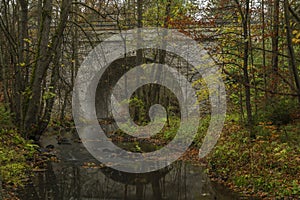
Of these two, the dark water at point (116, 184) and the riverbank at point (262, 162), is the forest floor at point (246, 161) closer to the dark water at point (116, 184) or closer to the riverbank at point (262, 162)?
the riverbank at point (262, 162)

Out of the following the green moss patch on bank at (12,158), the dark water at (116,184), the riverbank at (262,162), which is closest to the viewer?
the riverbank at (262,162)

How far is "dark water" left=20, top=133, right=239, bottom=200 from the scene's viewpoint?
A: 7.60m

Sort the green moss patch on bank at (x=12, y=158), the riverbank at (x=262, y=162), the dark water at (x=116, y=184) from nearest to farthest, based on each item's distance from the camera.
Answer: the riverbank at (x=262, y=162) < the dark water at (x=116, y=184) < the green moss patch on bank at (x=12, y=158)

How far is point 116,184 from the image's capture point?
8.61m

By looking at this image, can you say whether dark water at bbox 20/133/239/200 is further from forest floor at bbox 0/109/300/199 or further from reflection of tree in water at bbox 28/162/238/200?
forest floor at bbox 0/109/300/199

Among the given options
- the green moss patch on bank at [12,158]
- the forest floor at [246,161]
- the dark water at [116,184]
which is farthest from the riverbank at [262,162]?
the green moss patch on bank at [12,158]

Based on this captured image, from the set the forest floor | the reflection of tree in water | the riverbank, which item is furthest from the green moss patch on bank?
the riverbank

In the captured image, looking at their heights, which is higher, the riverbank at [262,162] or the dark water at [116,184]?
the riverbank at [262,162]

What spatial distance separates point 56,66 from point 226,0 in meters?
6.15

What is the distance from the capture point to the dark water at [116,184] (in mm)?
7602

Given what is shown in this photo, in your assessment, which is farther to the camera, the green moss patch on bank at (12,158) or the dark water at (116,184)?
the green moss patch on bank at (12,158)

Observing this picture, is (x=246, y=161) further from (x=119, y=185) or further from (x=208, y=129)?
(x=208, y=129)

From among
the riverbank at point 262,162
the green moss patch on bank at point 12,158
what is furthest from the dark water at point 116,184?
the riverbank at point 262,162

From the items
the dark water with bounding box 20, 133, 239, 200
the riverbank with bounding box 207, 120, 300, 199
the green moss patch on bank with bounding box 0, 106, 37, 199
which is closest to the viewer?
the riverbank with bounding box 207, 120, 300, 199
